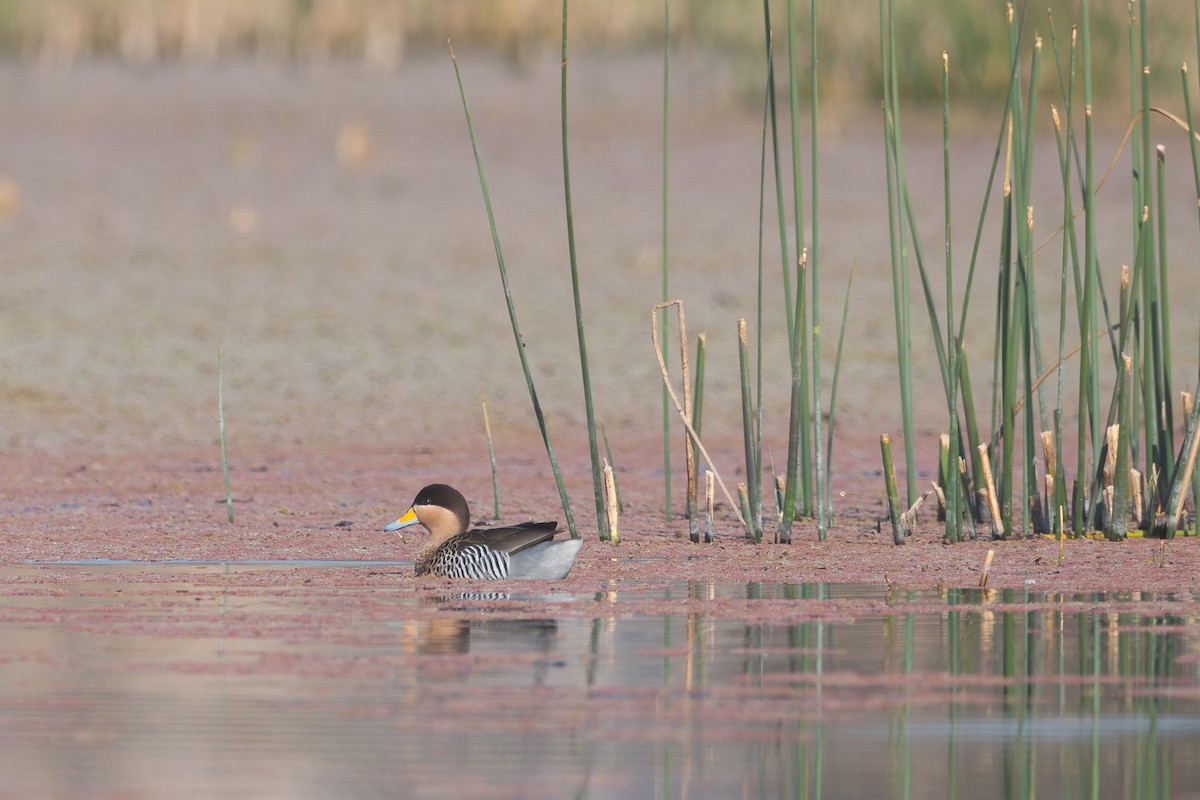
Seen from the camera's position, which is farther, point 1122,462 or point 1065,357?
point 1122,462

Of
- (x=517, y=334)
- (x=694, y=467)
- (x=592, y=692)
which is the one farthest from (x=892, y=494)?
(x=592, y=692)

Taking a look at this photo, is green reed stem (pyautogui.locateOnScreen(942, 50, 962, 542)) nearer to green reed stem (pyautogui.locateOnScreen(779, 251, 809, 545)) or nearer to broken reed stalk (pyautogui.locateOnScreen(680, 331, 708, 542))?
green reed stem (pyautogui.locateOnScreen(779, 251, 809, 545))

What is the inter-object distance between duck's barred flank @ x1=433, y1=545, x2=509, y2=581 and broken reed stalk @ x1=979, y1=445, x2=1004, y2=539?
1672mm

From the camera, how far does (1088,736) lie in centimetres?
410

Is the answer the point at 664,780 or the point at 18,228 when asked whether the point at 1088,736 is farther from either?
the point at 18,228

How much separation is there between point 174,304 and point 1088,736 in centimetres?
912

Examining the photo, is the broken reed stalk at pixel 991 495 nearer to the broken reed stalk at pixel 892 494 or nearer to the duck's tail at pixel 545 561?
the broken reed stalk at pixel 892 494

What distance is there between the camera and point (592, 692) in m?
4.57

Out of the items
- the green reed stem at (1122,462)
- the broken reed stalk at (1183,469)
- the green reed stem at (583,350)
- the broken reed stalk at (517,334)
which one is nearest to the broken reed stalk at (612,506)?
the green reed stem at (583,350)

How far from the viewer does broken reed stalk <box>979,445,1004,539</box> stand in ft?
23.6

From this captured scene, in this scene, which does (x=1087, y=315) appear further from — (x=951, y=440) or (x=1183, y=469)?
(x=1183, y=469)

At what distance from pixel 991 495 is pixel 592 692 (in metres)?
2.93

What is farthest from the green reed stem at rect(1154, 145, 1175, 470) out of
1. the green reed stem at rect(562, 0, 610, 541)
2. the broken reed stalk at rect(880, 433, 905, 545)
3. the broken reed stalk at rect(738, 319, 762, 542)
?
the green reed stem at rect(562, 0, 610, 541)

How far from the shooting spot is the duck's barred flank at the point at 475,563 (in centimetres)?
665
